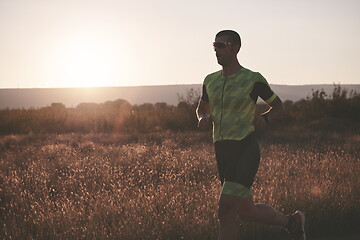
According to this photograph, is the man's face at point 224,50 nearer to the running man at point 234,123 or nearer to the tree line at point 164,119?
the running man at point 234,123

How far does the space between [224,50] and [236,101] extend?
474 millimetres

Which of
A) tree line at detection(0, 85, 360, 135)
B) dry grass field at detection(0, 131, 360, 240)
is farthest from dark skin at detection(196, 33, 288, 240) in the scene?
tree line at detection(0, 85, 360, 135)

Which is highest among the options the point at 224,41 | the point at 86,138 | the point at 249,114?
the point at 224,41

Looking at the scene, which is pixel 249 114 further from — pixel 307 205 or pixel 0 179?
pixel 0 179

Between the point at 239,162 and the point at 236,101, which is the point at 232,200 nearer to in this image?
the point at 239,162

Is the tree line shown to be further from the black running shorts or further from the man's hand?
the black running shorts

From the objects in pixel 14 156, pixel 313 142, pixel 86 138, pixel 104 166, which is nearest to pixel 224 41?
pixel 104 166

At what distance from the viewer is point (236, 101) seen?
3930 mm

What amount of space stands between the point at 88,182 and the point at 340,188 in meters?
4.04

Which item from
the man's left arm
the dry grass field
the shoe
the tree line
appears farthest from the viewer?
the tree line

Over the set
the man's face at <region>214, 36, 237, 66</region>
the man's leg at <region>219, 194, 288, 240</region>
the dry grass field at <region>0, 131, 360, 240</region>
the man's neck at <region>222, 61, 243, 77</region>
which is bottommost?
the dry grass field at <region>0, 131, 360, 240</region>

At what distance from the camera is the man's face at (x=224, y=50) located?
13.0ft

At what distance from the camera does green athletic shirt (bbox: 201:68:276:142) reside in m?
3.92

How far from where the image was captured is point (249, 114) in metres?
3.96
